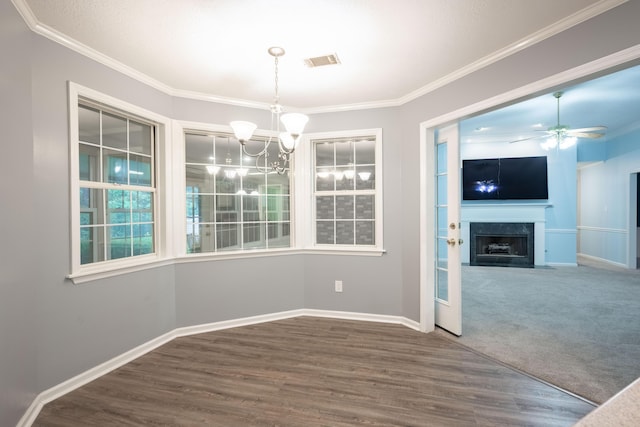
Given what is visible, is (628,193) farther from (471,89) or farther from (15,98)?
(15,98)

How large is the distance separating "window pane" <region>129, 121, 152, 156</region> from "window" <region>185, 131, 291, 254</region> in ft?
1.26

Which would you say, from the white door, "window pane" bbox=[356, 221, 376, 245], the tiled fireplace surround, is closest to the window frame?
"window pane" bbox=[356, 221, 376, 245]

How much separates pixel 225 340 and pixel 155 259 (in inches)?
42.2

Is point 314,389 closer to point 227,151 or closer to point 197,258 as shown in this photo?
point 197,258

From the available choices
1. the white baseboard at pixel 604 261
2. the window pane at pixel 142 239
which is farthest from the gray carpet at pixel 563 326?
the window pane at pixel 142 239

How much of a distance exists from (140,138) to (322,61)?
6.34ft

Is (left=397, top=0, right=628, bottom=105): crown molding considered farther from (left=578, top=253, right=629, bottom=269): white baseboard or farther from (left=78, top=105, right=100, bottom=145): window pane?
(left=578, top=253, right=629, bottom=269): white baseboard

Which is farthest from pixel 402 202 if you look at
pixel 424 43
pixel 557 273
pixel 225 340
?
pixel 557 273

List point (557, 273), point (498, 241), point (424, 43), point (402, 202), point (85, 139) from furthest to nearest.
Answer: point (498, 241)
point (557, 273)
point (402, 202)
point (85, 139)
point (424, 43)

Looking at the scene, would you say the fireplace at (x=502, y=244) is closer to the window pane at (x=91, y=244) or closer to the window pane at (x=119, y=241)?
the window pane at (x=119, y=241)

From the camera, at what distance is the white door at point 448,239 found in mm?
3217

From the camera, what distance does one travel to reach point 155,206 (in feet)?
10.6

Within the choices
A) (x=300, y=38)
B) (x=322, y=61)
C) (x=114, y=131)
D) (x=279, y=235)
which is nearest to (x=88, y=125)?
(x=114, y=131)

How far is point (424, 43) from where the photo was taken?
243 cm
